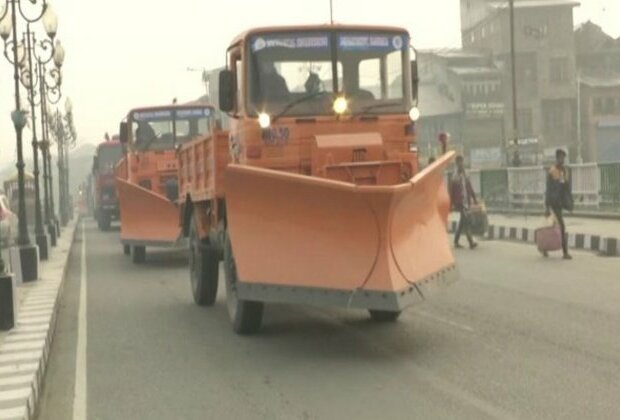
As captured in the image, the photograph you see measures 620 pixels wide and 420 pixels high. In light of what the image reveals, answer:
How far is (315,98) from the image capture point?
31.2ft

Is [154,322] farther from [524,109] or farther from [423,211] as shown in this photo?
[524,109]

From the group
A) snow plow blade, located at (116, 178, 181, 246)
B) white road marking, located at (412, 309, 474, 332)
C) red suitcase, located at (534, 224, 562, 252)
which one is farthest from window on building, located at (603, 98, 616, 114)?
white road marking, located at (412, 309, 474, 332)

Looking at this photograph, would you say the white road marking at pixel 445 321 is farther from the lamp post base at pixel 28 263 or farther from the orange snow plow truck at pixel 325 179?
the lamp post base at pixel 28 263

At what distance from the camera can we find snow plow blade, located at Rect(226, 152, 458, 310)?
8.00 m

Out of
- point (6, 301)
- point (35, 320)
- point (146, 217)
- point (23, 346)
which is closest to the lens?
point (23, 346)

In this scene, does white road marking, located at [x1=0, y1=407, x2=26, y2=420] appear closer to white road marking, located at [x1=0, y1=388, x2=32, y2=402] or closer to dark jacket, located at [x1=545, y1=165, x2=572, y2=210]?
white road marking, located at [x1=0, y1=388, x2=32, y2=402]

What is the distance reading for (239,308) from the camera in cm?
957

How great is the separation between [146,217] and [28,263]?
3.40 meters

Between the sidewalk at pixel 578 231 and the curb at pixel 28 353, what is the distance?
10057 millimetres

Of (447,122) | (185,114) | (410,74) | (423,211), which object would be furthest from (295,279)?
(447,122)

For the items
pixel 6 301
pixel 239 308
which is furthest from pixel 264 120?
pixel 6 301

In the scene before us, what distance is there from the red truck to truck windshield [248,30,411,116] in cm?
3031

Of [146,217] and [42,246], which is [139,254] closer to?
[146,217]

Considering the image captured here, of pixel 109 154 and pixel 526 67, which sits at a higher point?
pixel 526 67
